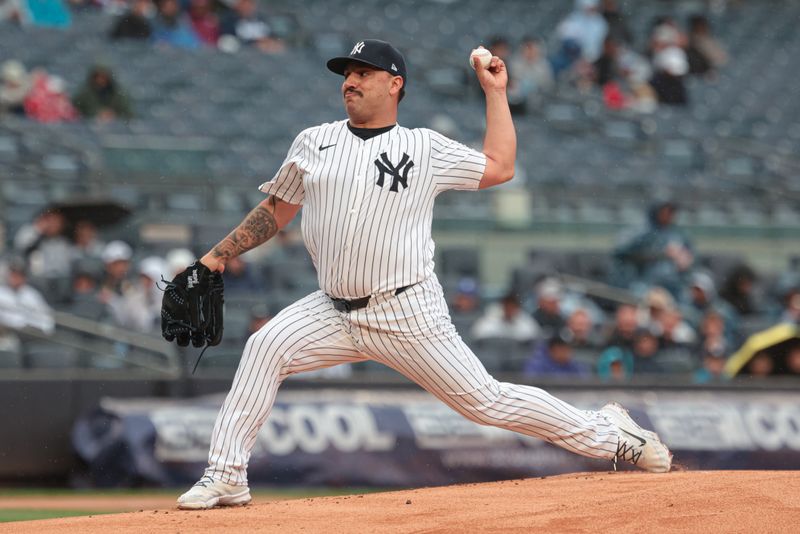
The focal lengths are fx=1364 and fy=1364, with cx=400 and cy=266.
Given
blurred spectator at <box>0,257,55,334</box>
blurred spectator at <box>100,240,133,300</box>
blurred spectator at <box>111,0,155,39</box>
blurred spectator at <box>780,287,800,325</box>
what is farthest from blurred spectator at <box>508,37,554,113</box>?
blurred spectator at <box>0,257,55,334</box>

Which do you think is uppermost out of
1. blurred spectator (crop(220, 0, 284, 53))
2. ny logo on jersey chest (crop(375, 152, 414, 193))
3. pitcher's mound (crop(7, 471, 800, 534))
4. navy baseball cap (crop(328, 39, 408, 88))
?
blurred spectator (crop(220, 0, 284, 53))

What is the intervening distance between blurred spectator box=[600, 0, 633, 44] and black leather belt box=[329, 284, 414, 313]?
13.0m

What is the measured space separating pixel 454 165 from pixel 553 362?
5.58 m

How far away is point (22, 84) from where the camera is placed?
539 inches

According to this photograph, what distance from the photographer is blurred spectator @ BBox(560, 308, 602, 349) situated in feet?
37.8

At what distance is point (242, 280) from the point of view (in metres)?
11.6

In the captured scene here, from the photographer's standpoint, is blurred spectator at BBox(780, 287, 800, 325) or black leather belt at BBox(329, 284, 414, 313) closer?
black leather belt at BBox(329, 284, 414, 313)

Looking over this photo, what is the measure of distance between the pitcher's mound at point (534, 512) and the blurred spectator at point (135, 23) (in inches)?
→ 422

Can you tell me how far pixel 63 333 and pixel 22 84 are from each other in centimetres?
407

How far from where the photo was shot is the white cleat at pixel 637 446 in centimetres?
585

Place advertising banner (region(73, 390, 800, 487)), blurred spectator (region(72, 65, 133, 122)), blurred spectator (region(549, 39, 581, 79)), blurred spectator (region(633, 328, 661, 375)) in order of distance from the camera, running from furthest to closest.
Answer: blurred spectator (region(549, 39, 581, 79)) → blurred spectator (region(72, 65, 133, 122)) → blurred spectator (region(633, 328, 661, 375)) → advertising banner (region(73, 390, 800, 487))

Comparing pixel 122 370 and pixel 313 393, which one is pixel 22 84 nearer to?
pixel 122 370

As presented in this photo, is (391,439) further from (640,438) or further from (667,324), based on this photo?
(640,438)

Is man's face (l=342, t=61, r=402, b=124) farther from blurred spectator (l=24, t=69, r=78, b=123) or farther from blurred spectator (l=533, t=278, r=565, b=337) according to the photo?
blurred spectator (l=24, t=69, r=78, b=123)
